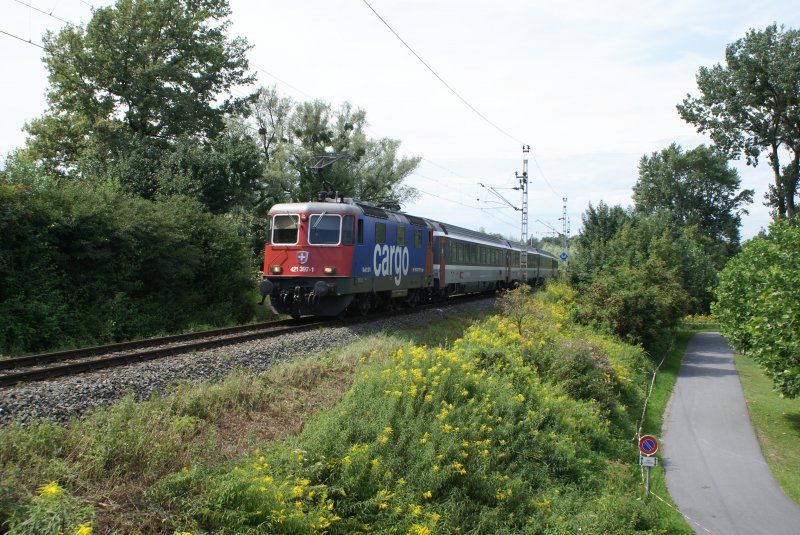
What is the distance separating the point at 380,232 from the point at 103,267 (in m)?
7.73

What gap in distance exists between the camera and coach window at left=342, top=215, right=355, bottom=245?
16344 mm

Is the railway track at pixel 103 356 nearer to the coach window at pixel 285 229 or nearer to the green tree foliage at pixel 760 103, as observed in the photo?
the coach window at pixel 285 229

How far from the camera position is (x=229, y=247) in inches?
809

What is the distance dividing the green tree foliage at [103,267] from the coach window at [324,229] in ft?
14.4

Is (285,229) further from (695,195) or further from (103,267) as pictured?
(695,195)

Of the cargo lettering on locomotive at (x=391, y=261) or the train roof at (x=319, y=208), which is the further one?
the cargo lettering on locomotive at (x=391, y=261)

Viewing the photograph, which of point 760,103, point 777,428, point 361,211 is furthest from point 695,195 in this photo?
point 361,211

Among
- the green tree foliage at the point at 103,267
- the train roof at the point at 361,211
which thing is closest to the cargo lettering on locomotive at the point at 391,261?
the train roof at the point at 361,211

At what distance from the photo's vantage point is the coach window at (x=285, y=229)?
16938 mm

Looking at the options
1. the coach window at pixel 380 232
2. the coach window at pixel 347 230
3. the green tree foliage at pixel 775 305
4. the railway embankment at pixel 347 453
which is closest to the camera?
the railway embankment at pixel 347 453

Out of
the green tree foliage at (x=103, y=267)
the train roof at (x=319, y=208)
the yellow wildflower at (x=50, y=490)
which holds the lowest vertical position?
the yellow wildflower at (x=50, y=490)

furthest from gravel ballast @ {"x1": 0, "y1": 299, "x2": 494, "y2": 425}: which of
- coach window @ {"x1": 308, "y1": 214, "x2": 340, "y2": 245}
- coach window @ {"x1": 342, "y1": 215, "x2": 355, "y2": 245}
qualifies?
coach window @ {"x1": 308, "y1": 214, "x2": 340, "y2": 245}

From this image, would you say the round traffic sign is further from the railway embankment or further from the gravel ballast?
the gravel ballast

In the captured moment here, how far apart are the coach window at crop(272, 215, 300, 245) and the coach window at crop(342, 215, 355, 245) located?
1.43m
